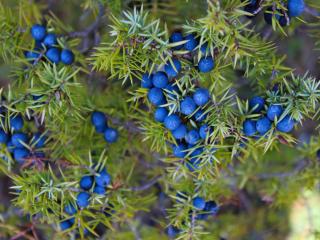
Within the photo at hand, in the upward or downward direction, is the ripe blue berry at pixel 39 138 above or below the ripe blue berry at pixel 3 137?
below

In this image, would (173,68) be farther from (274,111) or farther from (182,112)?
(274,111)

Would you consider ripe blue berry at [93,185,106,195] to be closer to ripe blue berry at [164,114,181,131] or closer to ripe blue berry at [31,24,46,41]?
ripe blue berry at [164,114,181,131]

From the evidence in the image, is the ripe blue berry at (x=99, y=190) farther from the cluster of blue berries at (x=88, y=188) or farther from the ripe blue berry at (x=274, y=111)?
the ripe blue berry at (x=274, y=111)

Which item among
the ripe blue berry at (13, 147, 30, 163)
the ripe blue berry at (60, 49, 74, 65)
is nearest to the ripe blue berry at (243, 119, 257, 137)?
the ripe blue berry at (60, 49, 74, 65)

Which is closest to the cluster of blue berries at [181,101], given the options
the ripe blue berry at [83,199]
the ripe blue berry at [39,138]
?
the ripe blue berry at [83,199]

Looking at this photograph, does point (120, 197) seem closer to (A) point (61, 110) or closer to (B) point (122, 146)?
(B) point (122, 146)

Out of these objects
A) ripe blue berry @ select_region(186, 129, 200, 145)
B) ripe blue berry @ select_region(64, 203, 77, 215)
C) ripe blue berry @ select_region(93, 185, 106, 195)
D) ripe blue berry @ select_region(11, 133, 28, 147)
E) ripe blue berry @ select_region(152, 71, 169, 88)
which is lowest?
ripe blue berry @ select_region(64, 203, 77, 215)

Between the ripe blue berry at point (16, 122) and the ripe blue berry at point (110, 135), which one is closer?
the ripe blue berry at point (16, 122)
